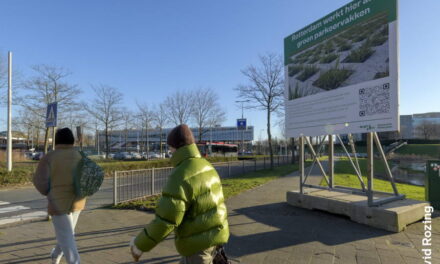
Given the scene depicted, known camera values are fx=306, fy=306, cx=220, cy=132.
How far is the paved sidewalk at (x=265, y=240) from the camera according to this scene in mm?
4355

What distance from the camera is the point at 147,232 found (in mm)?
2092

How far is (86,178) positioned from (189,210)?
1.87 meters

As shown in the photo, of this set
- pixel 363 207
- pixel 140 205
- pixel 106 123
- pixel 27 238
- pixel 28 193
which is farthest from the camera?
pixel 106 123

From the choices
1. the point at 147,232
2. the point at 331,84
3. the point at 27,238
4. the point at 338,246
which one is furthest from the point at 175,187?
the point at 331,84

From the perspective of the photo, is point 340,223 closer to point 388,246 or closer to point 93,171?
point 388,246

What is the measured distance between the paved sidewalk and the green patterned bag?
1.33 meters

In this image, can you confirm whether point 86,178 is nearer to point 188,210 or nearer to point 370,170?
point 188,210

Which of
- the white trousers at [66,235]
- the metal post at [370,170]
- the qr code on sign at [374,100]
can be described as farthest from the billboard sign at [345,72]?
the white trousers at [66,235]

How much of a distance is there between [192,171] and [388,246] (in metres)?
4.21

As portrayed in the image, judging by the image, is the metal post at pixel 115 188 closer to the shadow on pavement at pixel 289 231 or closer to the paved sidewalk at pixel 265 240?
the paved sidewalk at pixel 265 240

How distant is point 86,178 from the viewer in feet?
11.5

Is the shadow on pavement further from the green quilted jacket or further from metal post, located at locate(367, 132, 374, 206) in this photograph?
the green quilted jacket

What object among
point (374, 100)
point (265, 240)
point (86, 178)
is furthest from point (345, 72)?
point (86, 178)

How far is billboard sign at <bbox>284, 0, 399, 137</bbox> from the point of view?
5.69 meters
